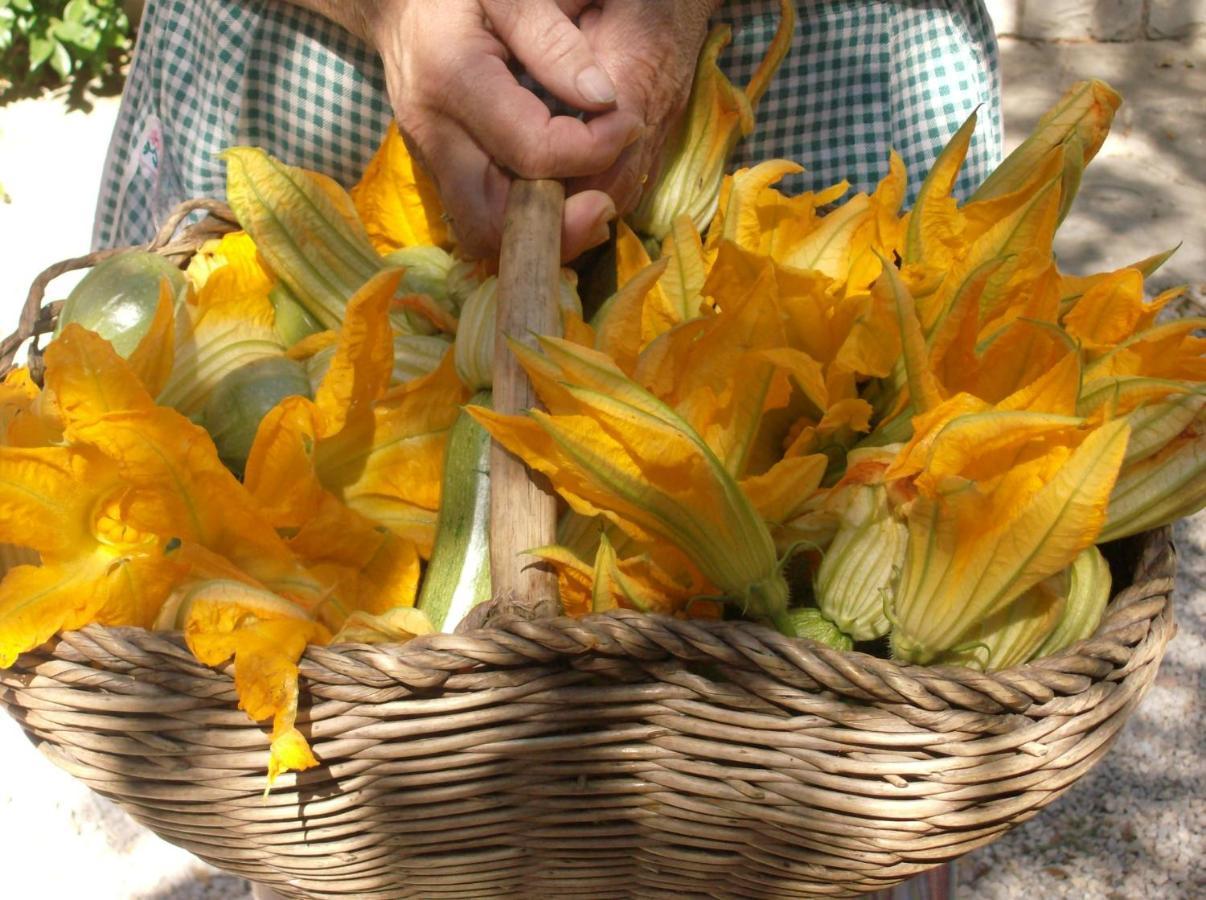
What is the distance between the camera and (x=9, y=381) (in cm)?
103

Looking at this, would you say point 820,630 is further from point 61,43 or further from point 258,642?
point 61,43

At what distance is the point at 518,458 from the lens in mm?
800

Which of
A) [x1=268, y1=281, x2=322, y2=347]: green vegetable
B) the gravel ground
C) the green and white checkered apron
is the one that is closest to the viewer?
[x1=268, y1=281, x2=322, y2=347]: green vegetable

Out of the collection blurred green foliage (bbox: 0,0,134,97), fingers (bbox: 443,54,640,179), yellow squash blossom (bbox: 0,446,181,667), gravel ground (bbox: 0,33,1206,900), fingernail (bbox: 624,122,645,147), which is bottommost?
gravel ground (bbox: 0,33,1206,900)

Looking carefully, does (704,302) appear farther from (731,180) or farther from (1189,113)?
(1189,113)

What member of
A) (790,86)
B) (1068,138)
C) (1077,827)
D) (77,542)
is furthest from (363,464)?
(1077,827)

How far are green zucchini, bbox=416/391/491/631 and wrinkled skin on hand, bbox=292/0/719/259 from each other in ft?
0.67

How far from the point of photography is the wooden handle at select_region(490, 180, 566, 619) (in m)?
0.77

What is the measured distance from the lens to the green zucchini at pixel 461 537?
2.85 ft

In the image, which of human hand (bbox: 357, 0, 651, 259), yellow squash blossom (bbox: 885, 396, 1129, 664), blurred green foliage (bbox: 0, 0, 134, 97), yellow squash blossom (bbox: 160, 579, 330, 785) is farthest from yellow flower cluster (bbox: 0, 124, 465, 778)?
blurred green foliage (bbox: 0, 0, 134, 97)

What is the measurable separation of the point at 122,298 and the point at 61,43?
8.45 ft

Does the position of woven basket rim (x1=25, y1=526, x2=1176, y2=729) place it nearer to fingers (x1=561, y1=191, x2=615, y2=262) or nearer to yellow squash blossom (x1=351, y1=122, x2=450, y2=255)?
fingers (x1=561, y1=191, x2=615, y2=262)

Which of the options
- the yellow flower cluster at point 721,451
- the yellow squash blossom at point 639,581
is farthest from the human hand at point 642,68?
the yellow squash blossom at point 639,581

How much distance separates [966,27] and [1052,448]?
2.50 ft
